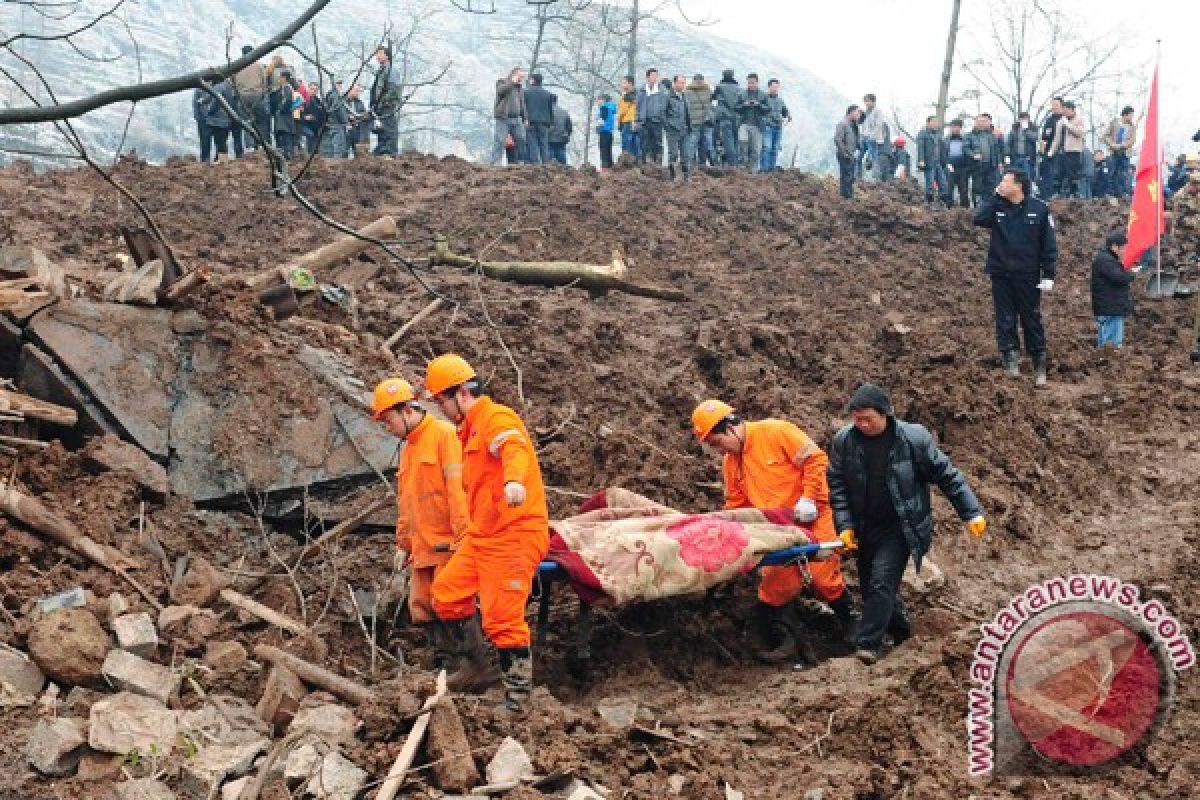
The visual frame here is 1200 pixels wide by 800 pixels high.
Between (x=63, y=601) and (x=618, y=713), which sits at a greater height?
(x=63, y=601)

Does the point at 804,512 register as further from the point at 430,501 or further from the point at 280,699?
the point at 280,699

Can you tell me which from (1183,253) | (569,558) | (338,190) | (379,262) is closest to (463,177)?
(338,190)

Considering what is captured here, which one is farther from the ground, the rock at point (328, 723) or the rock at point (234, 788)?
the rock at point (328, 723)

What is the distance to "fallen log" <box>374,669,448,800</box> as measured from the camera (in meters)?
4.83

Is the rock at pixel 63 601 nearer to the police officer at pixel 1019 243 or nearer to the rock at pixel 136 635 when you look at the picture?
the rock at pixel 136 635

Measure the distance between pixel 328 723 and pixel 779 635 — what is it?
3.07 metres

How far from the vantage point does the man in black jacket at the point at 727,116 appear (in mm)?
20750

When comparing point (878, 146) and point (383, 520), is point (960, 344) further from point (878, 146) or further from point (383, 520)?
point (878, 146)

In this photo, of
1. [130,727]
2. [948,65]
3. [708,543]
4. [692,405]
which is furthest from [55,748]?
[948,65]

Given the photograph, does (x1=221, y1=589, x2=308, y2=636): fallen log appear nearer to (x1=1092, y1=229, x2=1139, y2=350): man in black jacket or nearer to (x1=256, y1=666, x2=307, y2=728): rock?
(x1=256, y1=666, x2=307, y2=728): rock

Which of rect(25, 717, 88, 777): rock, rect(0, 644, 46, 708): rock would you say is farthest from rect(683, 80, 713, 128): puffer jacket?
rect(25, 717, 88, 777): rock

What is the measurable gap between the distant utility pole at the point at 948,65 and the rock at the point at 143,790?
20.7 meters

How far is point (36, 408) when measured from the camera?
24.8ft

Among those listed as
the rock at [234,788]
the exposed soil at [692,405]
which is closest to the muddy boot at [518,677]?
the exposed soil at [692,405]
